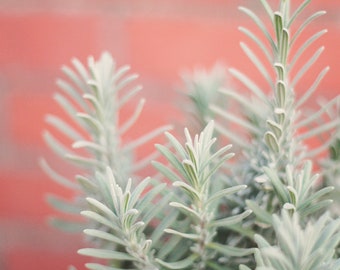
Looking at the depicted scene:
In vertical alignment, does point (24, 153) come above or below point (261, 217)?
above

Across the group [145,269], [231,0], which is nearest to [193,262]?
[145,269]

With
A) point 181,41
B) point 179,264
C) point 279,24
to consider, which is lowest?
point 179,264

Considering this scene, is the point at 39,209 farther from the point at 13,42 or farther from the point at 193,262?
the point at 193,262

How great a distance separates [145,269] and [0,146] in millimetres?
539

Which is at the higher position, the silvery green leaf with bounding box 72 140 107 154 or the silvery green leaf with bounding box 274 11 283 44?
the silvery green leaf with bounding box 274 11 283 44

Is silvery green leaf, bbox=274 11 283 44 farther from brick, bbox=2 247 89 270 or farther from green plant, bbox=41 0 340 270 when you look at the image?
brick, bbox=2 247 89 270

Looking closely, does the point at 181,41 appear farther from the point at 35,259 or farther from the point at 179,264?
the point at 179,264

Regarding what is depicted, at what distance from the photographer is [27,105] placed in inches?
29.7

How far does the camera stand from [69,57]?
2.42 ft

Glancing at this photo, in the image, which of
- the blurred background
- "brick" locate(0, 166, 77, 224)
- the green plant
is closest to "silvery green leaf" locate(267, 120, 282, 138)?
the green plant

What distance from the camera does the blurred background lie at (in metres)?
0.71

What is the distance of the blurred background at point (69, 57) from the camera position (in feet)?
2.33

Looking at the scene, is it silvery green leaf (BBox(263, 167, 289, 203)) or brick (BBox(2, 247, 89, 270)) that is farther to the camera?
brick (BBox(2, 247, 89, 270))

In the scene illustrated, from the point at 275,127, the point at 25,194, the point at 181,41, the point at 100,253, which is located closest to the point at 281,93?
the point at 275,127
